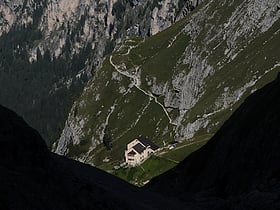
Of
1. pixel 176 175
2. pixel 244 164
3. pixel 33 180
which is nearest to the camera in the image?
pixel 33 180

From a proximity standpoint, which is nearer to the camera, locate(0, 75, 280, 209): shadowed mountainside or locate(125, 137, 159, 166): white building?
locate(0, 75, 280, 209): shadowed mountainside

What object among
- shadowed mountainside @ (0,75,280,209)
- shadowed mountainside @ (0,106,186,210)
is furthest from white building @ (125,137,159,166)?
shadowed mountainside @ (0,106,186,210)

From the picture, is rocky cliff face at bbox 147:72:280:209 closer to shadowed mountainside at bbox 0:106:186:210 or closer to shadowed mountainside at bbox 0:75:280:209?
shadowed mountainside at bbox 0:75:280:209

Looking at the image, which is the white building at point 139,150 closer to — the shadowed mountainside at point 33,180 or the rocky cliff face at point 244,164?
the rocky cliff face at point 244,164

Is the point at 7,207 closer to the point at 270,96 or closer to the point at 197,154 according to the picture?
the point at 270,96

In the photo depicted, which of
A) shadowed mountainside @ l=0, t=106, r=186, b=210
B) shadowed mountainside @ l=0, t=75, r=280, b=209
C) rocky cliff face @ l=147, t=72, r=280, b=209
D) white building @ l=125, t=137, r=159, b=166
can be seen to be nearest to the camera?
shadowed mountainside @ l=0, t=106, r=186, b=210

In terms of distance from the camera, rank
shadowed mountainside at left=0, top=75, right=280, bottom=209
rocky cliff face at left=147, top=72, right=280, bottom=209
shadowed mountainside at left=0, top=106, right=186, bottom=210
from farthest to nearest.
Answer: rocky cliff face at left=147, top=72, right=280, bottom=209 < shadowed mountainside at left=0, top=75, right=280, bottom=209 < shadowed mountainside at left=0, top=106, right=186, bottom=210

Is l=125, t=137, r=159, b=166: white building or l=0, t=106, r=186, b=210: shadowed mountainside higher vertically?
l=125, t=137, r=159, b=166: white building

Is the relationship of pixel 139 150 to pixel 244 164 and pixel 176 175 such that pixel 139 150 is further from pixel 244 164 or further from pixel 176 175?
pixel 244 164

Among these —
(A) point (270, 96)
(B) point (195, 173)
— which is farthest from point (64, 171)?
(B) point (195, 173)

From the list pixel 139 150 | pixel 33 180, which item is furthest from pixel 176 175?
pixel 139 150
